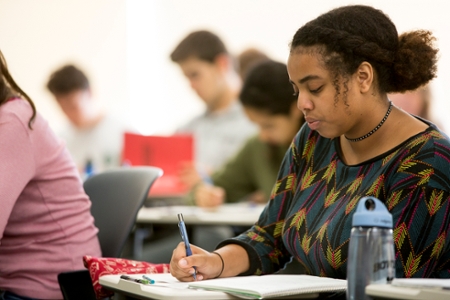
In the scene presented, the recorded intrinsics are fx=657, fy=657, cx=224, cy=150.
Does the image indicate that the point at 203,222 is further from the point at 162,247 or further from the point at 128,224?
the point at 128,224

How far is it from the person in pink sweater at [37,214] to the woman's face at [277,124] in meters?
1.32

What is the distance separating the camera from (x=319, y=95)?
1.38 m

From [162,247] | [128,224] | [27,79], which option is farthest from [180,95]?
[128,224]

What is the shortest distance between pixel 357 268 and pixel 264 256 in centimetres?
57

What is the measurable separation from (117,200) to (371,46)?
3.02ft

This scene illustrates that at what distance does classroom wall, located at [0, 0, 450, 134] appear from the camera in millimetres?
5621

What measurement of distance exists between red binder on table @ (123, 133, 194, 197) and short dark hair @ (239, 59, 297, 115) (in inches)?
17.2

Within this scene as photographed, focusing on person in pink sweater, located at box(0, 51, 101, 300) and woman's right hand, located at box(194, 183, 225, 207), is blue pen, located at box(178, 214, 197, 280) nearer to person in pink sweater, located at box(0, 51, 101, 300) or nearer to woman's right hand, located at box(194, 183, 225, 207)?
person in pink sweater, located at box(0, 51, 101, 300)

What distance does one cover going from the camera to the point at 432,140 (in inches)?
53.1

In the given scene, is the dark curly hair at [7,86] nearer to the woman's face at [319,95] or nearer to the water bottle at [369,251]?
the woman's face at [319,95]

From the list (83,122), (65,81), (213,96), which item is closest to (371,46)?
(213,96)

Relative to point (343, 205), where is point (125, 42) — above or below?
above

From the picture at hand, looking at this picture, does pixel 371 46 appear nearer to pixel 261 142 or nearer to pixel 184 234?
pixel 184 234

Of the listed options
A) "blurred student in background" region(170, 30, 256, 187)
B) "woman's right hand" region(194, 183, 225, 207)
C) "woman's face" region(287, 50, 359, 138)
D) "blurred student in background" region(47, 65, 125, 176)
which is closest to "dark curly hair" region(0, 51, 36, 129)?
"woman's face" region(287, 50, 359, 138)
